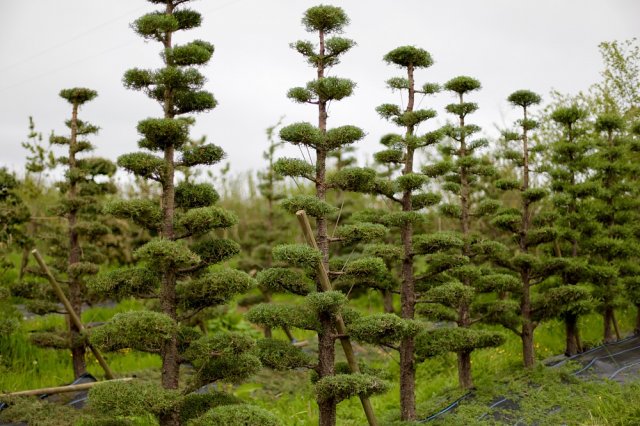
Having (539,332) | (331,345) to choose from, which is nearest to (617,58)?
(539,332)

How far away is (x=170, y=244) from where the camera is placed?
6.92m

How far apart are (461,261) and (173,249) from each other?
5225mm

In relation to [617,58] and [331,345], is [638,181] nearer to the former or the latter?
[617,58]

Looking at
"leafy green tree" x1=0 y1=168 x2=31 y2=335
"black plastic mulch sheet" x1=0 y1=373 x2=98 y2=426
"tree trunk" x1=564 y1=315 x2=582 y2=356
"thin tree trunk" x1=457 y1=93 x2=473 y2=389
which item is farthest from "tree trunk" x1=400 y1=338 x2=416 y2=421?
"leafy green tree" x1=0 y1=168 x2=31 y2=335

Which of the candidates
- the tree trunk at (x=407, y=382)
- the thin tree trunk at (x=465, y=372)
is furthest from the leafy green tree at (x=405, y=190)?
the thin tree trunk at (x=465, y=372)

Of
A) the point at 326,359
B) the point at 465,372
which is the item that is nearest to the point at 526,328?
the point at 465,372

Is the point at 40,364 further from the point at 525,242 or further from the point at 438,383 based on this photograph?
the point at 525,242

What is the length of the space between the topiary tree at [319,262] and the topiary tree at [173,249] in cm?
74

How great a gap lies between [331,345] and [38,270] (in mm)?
6006

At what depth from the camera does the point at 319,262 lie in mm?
7797

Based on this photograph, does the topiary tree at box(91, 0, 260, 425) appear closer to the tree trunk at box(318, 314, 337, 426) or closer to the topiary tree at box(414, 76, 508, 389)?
the tree trunk at box(318, 314, 337, 426)

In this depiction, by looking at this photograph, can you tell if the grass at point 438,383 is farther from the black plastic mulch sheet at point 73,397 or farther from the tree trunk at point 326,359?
the tree trunk at point 326,359

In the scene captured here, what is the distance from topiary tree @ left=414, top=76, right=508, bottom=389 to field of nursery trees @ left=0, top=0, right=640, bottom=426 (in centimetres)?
4

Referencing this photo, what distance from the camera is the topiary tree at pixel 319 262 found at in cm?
752
